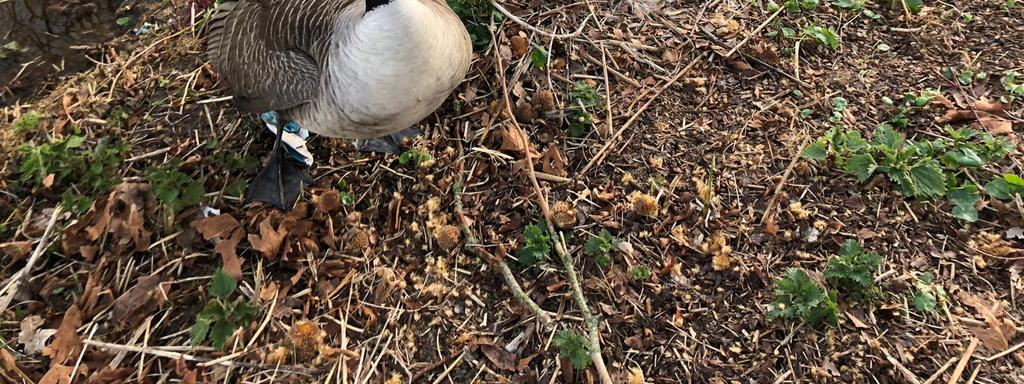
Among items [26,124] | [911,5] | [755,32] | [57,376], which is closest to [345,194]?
[57,376]

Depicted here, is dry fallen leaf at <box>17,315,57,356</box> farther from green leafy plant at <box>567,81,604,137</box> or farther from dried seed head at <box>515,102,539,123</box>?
green leafy plant at <box>567,81,604,137</box>

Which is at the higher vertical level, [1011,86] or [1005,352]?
[1011,86]

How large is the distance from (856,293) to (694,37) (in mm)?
1494

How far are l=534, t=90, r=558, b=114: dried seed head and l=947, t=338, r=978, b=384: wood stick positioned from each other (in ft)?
5.88

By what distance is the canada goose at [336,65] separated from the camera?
194 centimetres

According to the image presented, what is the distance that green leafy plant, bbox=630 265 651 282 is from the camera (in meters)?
2.18

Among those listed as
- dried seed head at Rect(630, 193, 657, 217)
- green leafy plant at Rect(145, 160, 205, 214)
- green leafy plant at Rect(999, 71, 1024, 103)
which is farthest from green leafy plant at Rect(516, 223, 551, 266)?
green leafy plant at Rect(999, 71, 1024, 103)

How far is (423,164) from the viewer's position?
2.64 metres

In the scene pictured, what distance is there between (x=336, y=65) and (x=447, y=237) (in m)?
0.78

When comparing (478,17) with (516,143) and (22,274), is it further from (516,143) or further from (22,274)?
(22,274)

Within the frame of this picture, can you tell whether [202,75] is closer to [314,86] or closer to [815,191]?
[314,86]

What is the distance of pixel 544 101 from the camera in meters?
2.73

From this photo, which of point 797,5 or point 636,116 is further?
point 797,5

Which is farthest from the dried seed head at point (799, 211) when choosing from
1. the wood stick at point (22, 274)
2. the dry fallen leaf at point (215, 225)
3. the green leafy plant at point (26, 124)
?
the green leafy plant at point (26, 124)
